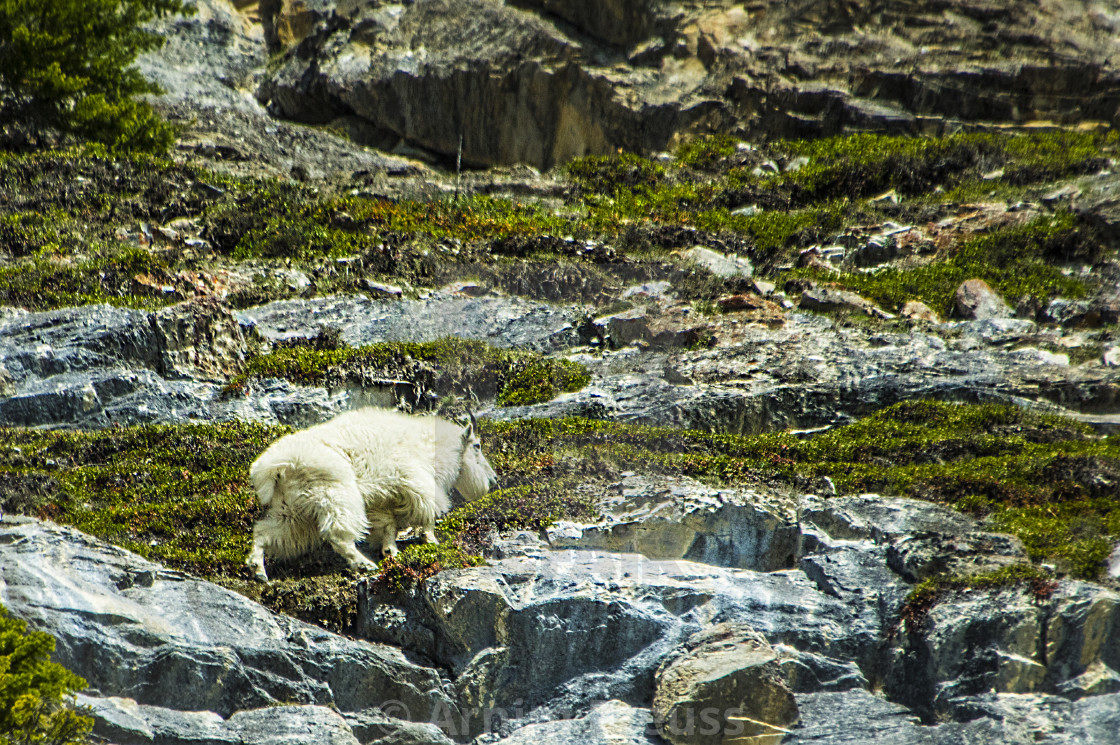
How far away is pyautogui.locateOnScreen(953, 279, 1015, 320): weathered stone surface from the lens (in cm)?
1348

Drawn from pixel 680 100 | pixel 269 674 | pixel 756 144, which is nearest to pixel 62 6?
pixel 680 100

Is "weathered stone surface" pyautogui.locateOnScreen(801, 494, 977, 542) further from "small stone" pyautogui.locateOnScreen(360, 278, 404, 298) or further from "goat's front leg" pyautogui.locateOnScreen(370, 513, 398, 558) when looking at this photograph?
"small stone" pyautogui.locateOnScreen(360, 278, 404, 298)

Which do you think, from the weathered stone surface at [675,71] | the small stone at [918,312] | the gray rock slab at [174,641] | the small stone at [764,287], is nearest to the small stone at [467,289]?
the small stone at [764,287]

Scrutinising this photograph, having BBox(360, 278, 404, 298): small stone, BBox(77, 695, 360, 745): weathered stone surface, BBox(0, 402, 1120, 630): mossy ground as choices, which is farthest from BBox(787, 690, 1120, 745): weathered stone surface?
BBox(360, 278, 404, 298): small stone

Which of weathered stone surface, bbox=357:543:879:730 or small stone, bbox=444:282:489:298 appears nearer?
weathered stone surface, bbox=357:543:879:730

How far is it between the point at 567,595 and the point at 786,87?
1989 centimetres

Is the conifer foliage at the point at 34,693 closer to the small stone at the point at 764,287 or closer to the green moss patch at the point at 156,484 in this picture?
the green moss patch at the point at 156,484

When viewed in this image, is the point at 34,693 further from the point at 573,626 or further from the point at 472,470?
the point at 472,470

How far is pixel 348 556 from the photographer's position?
7.40 m

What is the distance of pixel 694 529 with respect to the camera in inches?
307

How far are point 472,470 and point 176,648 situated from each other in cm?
304

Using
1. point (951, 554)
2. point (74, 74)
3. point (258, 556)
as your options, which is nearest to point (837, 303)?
point (951, 554)

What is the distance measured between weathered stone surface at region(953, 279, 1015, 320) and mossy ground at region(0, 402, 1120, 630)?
348 cm

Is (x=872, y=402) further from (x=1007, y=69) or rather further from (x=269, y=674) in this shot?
(x=1007, y=69)
